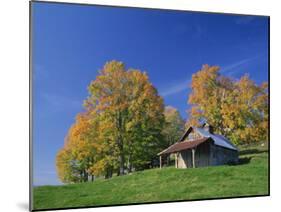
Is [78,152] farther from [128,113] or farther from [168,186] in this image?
[168,186]

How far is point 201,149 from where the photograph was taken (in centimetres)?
800

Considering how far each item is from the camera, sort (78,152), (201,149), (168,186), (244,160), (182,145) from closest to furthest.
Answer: (78,152) → (168,186) → (182,145) → (201,149) → (244,160)

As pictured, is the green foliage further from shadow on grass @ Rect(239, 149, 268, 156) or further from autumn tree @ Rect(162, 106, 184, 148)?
shadow on grass @ Rect(239, 149, 268, 156)

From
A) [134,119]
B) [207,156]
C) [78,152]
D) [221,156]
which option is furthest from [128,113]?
[221,156]

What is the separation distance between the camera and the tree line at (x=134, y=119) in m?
7.46

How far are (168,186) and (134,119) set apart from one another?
961 millimetres

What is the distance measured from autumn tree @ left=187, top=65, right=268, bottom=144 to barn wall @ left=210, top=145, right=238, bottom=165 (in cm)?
19

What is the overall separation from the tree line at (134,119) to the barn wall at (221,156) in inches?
7.8

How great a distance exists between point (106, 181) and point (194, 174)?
118 centimetres

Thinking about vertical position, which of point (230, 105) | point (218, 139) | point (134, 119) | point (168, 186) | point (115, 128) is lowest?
point (168, 186)

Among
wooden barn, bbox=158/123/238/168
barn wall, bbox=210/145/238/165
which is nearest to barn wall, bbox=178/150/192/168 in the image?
wooden barn, bbox=158/123/238/168

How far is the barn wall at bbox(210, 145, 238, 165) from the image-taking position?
8.02 metres

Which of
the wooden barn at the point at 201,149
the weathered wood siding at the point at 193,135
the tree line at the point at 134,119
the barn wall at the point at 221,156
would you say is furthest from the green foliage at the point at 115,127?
the barn wall at the point at 221,156
